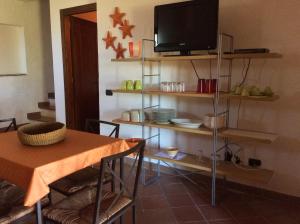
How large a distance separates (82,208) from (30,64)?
4.12 metres

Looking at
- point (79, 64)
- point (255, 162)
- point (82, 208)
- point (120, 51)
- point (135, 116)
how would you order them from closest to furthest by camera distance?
1. point (82, 208)
2. point (255, 162)
3. point (135, 116)
4. point (120, 51)
5. point (79, 64)

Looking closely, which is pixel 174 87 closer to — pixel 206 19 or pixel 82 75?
pixel 206 19

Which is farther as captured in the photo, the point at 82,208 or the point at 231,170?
the point at 231,170

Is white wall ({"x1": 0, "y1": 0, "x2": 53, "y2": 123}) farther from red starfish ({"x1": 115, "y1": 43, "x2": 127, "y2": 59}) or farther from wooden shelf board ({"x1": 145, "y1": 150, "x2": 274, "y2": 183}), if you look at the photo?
wooden shelf board ({"x1": 145, "y1": 150, "x2": 274, "y2": 183})

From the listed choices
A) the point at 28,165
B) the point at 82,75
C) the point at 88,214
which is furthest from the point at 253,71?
the point at 82,75

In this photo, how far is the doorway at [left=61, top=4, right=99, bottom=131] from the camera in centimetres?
388

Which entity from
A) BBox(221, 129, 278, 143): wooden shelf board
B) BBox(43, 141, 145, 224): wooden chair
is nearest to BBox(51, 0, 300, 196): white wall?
BBox(221, 129, 278, 143): wooden shelf board

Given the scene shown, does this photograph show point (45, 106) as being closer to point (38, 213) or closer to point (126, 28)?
point (126, 28)

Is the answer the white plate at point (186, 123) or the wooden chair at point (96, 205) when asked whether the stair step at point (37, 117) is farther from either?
the wooden chair at point (96, 205)

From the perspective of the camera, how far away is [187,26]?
2510 mm

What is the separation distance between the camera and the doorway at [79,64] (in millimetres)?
3881

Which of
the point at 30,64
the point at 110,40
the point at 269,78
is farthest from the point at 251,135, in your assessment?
the point at 30,64

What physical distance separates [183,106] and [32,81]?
3.37 metres

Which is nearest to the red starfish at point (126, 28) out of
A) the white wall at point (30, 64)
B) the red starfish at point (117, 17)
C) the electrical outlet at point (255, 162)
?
the red starfish at point (117, 17)
